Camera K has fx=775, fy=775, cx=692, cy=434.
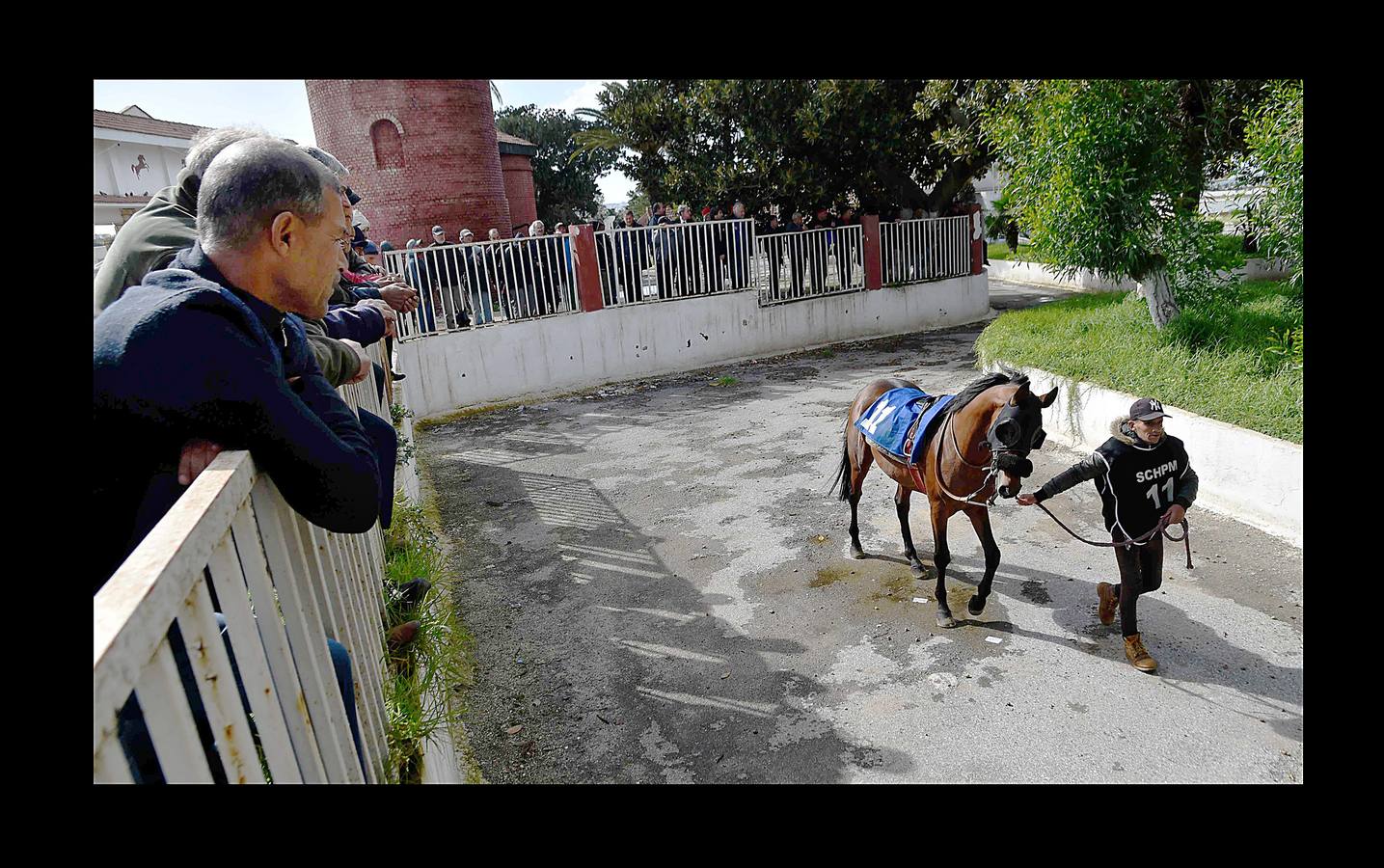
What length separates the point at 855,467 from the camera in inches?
214

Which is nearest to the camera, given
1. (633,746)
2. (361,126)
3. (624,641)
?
(633,746)

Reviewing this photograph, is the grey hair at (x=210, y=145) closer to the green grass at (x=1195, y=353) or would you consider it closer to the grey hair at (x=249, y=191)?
the grey hair at (x=249, y=191)

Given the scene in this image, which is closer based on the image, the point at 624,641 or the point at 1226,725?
the point at 1226,725

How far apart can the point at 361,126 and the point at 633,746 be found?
52.0 feet

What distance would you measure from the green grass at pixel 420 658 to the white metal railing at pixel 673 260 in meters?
7.24

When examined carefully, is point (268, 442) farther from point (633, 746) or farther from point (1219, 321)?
point (1219, 321)

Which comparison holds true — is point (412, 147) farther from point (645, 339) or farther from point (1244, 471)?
point (1244, 471)

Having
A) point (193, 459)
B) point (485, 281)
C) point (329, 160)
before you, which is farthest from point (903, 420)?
point (485, 281)

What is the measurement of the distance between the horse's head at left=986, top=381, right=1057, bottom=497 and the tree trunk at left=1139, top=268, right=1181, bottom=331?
5.27 metres

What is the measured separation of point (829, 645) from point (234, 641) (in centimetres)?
353

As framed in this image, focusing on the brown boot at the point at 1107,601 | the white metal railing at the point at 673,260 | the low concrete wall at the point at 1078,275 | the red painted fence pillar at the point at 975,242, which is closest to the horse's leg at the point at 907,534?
the brown boot at the point at 1107,601

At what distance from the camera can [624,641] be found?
462 cm
